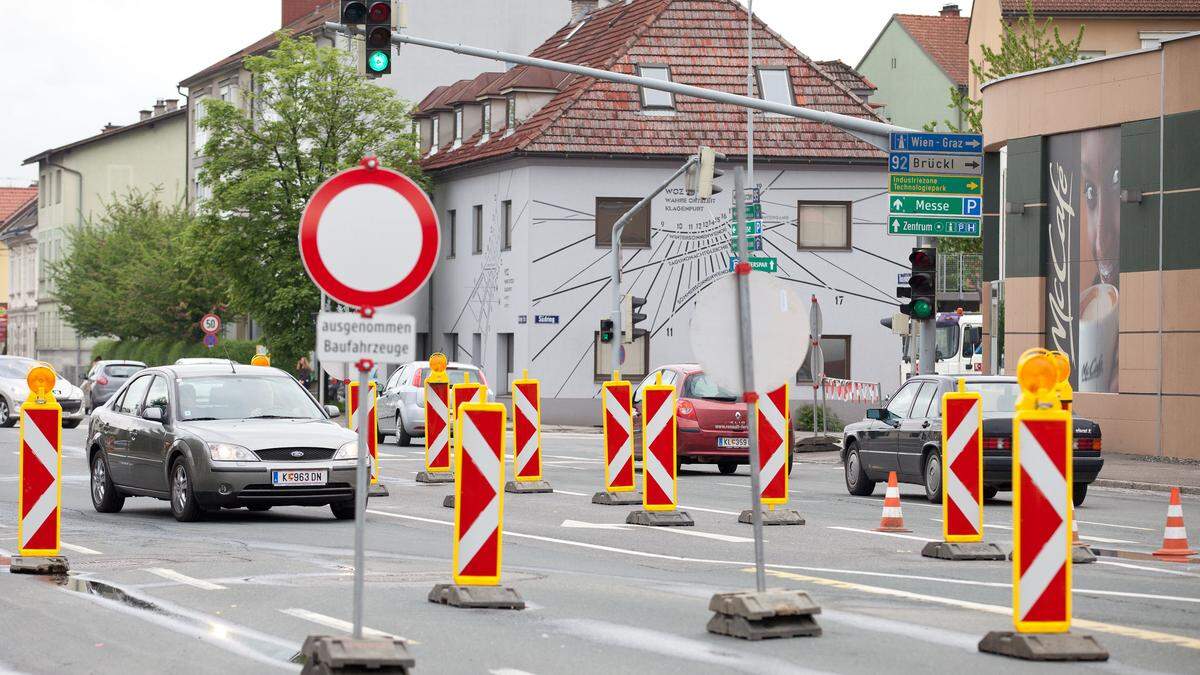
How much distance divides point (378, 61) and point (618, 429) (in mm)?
5260

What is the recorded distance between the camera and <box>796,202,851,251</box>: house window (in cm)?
5294

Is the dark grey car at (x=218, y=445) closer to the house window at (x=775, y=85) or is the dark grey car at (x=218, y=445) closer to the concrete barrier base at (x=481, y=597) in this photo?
the concrete barrier base at (x=481, y=597)

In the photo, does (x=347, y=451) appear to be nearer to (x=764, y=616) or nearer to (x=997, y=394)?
(x=997, y=394)

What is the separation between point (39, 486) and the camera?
43.8 ft

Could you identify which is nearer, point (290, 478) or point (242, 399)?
point (290, 478)

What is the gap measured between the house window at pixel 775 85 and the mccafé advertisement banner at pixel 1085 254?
67.4ft

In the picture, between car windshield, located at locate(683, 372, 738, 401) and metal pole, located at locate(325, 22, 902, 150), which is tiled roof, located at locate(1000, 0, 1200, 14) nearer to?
car windshield, located at locate(683, 372, 738, 401)

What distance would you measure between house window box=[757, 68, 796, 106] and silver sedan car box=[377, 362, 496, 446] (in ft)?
62.3

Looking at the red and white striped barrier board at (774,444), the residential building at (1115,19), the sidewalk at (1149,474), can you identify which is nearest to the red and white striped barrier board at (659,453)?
the red and white striped barrier board at (774,444)

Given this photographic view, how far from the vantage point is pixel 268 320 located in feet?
191

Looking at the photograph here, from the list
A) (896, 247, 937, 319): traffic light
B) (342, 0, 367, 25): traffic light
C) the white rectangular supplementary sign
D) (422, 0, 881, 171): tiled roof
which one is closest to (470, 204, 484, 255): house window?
(422, 0, 881, 171): tiled roof

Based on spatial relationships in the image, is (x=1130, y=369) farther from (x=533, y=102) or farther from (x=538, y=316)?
(x=533, y=102)

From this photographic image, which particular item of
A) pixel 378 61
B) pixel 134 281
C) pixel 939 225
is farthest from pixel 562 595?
pixel 134 281

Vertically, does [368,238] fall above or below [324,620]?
above
